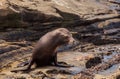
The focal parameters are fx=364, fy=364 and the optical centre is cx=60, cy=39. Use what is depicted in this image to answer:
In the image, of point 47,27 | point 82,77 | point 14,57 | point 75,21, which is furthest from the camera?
point 75,21

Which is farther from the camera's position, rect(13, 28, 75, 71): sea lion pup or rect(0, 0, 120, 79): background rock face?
rect(13, 28, 75, 71): sea lion pup

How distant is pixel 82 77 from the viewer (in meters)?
7.93

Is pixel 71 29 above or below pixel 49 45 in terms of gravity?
below

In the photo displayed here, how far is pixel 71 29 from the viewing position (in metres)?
12.2

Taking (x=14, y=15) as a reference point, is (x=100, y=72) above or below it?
below

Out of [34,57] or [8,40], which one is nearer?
[34,57]

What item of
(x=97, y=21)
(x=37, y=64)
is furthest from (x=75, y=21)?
(x=37, y=64)

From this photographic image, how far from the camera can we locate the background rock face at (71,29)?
8414 millimetres

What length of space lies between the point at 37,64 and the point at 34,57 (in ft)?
0.71

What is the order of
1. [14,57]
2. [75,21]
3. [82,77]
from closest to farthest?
[82,77]
[14,57]
[75,21]

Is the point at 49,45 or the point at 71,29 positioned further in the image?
the point at 71,29

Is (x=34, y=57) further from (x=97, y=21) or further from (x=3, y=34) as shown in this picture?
(x=97, y=21)

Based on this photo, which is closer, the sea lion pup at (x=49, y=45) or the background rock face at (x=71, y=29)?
the background rock face at (x=71, y=29)

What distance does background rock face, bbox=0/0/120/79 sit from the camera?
841cm
